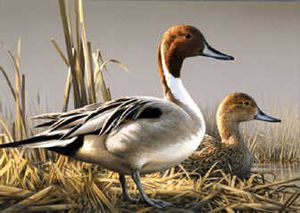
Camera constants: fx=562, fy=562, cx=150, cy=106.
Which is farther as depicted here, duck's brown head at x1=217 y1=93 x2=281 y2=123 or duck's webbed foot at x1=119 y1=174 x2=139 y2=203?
duck's brown head at x1=217 y1=93 x2=281 y2=123

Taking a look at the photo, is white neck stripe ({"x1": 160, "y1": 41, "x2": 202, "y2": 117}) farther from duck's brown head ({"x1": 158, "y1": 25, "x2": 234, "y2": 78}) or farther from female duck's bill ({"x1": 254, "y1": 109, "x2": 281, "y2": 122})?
female duck's bill ({"x1": 254, "y1": 109, "x2": 281, "y2": 122})

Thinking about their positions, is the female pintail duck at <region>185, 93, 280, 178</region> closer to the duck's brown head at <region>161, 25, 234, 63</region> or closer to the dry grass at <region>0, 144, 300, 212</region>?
the dry grass at <region>0, 144, 300, 212</region>

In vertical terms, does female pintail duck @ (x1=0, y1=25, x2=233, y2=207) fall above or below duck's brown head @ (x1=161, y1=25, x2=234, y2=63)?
below

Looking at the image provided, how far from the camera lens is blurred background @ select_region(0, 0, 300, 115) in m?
1.92

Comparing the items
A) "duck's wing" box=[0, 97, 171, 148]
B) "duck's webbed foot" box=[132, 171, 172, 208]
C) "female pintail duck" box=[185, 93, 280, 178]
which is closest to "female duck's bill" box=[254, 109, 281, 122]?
"female pintail duck" box=[185, 93, 280, 178]

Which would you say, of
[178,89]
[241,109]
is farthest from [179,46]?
[241,109]

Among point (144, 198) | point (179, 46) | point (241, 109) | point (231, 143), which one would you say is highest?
point (179, 46)

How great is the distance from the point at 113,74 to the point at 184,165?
39cm

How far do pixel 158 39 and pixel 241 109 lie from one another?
0.38 metres

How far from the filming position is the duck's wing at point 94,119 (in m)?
1.81

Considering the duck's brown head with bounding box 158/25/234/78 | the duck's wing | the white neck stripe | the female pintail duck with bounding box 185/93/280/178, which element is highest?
the duck's brown head with bounding box 158/25/234/78

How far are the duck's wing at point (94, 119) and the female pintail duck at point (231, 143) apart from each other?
21 cm

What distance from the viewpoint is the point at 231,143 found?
196cm

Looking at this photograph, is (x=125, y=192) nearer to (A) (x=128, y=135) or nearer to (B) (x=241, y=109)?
(A) (x=128, y=135)
